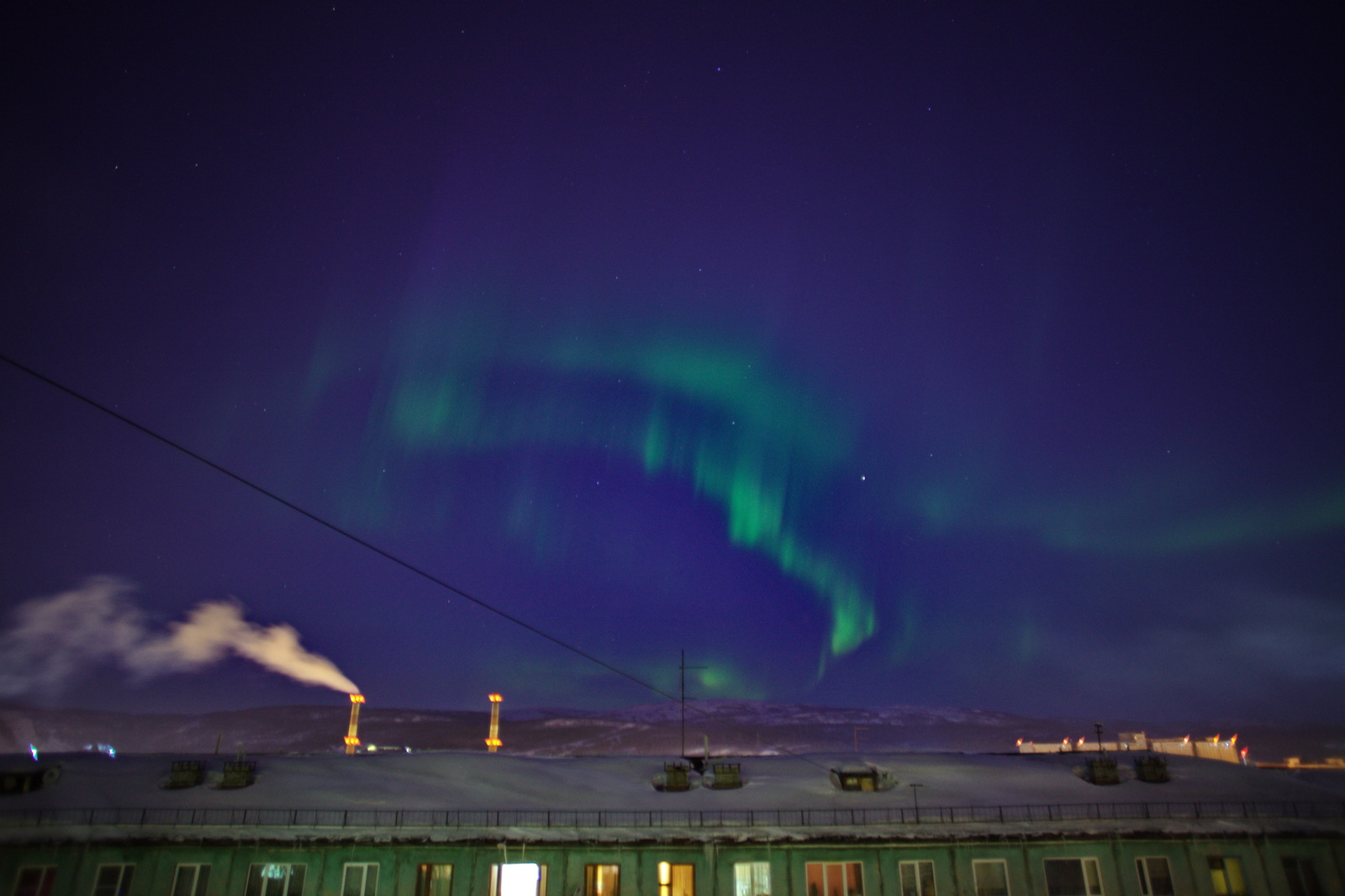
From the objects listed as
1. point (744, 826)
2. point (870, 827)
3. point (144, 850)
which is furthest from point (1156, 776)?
point (144, 850)

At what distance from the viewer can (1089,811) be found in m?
34.1

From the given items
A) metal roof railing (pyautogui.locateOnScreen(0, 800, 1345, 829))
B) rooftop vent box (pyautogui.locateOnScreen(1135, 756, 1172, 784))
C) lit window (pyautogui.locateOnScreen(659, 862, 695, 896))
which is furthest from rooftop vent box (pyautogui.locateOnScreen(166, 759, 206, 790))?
rooftop vent box (pyautogui.locateOnScreen(1135, 756, 1172, 784))

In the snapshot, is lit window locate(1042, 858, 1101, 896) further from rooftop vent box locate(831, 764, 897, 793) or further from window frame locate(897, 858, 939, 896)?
rooftop vent box locate(831, 764, 897, 793)

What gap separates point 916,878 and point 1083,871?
7218 mm

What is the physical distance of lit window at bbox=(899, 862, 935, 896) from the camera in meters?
30.5

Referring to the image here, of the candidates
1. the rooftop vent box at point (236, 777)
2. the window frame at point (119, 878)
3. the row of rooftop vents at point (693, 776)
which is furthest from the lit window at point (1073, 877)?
the window frame at point (119, 878)

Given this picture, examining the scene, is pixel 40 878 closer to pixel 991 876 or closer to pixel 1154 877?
pixel 991 876

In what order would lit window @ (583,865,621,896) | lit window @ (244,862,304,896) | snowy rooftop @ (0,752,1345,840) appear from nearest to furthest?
lit window @ (244,862,304,896) < lit window @ (583,865,621,896) < snowy rooftop @ (0,752,1345,840)

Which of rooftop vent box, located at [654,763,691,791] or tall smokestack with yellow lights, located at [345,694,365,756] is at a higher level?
tall smokestack with yellow lights, located at [345,694,365,756]

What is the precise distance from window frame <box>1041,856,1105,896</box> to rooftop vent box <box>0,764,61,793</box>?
1666 inches

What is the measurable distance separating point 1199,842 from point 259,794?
40.6 meters

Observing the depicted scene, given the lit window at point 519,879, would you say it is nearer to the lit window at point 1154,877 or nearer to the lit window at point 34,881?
the lit window at point 34,881

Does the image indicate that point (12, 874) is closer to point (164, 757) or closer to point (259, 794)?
point (259, 794)

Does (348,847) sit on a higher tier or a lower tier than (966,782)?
lower
